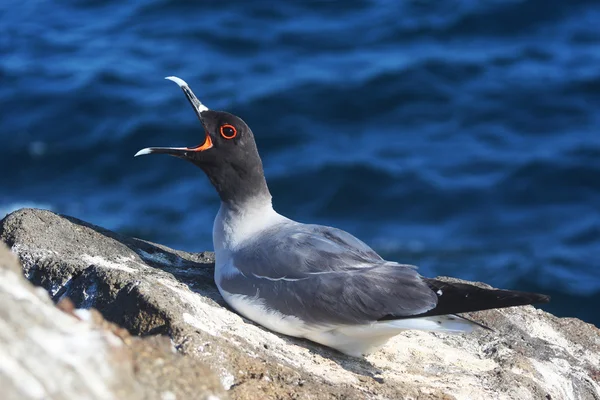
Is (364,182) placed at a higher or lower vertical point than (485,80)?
lower

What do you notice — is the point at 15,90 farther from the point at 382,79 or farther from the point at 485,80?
the point at 485,80

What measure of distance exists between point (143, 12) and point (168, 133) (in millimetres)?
5247

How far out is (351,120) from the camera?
53.5 ft

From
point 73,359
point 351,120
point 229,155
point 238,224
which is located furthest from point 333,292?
point 351,120

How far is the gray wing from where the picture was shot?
6164 mm

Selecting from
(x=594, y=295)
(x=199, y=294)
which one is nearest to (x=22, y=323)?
(x=199, y=294)

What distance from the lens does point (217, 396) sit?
4.37m

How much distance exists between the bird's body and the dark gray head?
0.41m

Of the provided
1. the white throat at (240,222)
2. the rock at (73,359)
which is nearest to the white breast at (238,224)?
the white throat at (240,222)

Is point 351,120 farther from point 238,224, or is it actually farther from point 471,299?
point 471,299

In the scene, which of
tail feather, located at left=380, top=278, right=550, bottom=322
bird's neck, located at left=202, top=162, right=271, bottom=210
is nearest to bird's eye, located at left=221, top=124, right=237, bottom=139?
bird's neck, located at left=202, top=162, right=271, bottom=210

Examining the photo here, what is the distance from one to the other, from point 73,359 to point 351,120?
12.9 metres

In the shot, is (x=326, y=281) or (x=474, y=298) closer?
(x=474, y=298)

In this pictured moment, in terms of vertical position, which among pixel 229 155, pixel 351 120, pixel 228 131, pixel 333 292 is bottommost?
pixel 333 292
